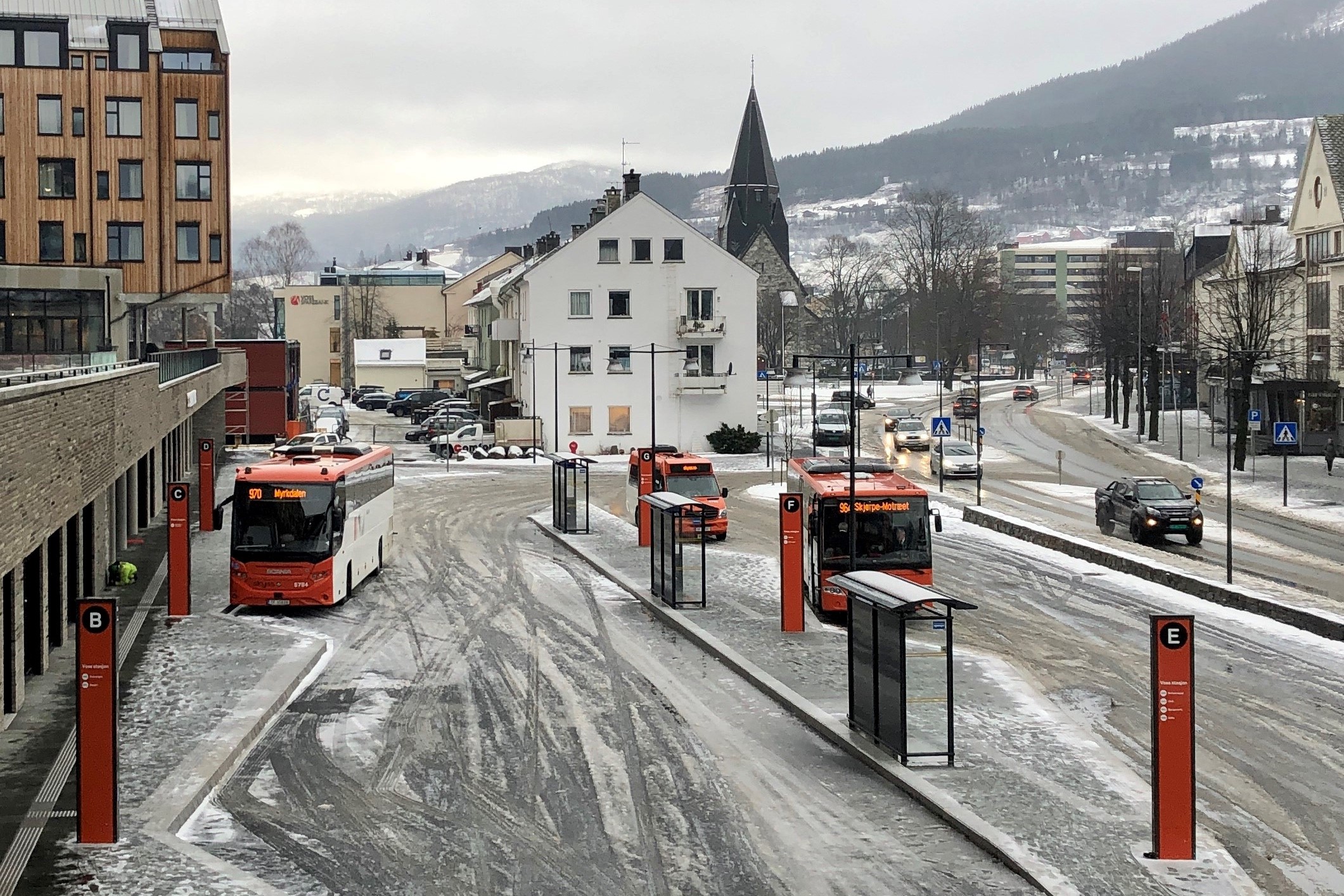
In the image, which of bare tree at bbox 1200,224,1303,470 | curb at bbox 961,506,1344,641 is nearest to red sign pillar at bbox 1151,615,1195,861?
curb at bbox 961,506,1344,641

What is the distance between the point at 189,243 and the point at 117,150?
4.00 m

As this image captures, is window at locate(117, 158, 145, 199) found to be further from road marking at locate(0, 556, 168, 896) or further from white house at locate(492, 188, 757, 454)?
road marking at locate(0, 556, 168, 896)

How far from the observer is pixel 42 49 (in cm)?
5197

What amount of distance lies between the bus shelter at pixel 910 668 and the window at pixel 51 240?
43.5m

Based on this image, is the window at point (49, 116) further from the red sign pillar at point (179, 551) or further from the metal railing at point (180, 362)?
the red sign pillar at point (179, 551)

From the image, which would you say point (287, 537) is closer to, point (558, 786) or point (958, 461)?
point (558, 786)

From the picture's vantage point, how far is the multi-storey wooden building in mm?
52000

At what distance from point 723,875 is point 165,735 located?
7.97 meters

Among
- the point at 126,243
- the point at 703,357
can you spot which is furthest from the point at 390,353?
the point at 126,243

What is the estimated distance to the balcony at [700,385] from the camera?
7194 centimetres

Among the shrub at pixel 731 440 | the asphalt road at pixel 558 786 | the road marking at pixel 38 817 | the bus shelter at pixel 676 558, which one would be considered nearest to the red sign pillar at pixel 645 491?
the bus shelter at pixel 676 558

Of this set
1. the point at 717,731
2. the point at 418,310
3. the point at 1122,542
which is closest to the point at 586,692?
the point at 717,731

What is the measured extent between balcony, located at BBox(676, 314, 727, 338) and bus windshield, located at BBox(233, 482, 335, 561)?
149 feet

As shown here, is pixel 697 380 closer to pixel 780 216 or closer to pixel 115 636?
pixel 115 636
